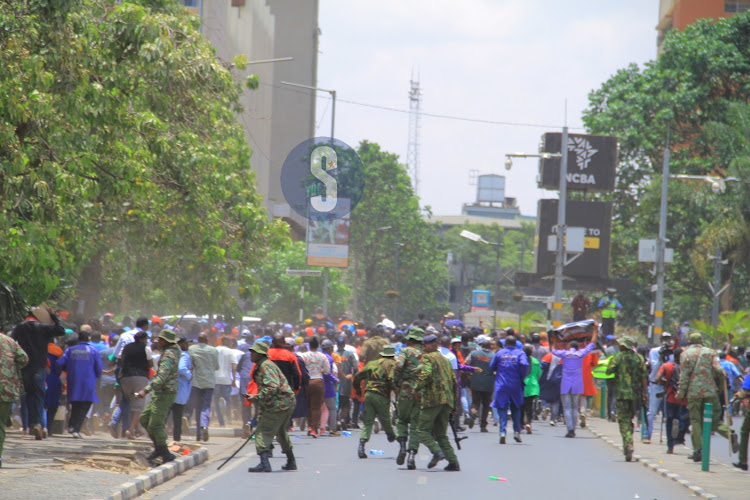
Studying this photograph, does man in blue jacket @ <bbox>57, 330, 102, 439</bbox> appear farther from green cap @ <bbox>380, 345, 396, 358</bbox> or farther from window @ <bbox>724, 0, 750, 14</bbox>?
window @ <bbox>724, 0, 750, 14</bbox>

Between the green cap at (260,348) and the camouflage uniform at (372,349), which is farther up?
the green cap at (260,348)

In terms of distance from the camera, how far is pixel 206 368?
1845cm

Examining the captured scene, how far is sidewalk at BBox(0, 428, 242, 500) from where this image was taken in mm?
11281

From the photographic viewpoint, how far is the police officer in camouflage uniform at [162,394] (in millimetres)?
13891

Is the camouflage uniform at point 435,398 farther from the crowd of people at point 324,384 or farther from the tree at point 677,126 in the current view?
the tree at point 677,126

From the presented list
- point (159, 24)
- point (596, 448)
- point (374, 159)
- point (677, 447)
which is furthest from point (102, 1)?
point (374, 159)

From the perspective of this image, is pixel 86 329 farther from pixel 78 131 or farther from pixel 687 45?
pixel 687 45

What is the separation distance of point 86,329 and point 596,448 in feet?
28.9

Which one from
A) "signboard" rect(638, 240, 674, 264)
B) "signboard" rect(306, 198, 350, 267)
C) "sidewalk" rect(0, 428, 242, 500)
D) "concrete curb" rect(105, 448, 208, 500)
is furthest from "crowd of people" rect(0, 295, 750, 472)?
"signboard" rect(306, 198, 350, 267)

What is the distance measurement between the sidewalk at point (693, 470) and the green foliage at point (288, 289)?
150 feet

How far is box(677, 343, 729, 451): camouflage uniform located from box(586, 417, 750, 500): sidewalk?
717 millimetres

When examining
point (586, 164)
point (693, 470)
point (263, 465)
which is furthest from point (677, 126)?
point (263, 465)

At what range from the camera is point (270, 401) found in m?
13.7

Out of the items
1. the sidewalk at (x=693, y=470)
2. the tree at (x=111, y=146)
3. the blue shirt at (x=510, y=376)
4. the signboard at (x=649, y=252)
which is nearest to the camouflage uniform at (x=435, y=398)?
the sidewalk at (x=693, y=470)
